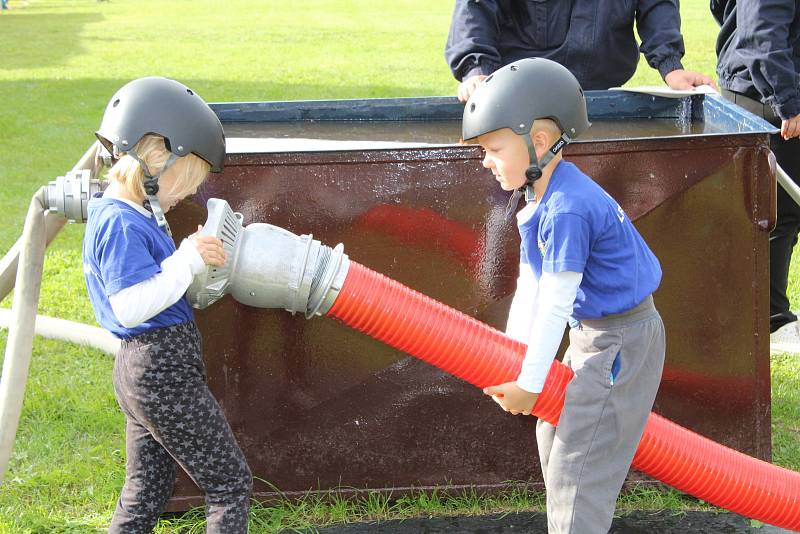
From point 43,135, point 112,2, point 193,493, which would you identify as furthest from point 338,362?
point 112,2

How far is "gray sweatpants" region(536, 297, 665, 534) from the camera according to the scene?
10.0 feet

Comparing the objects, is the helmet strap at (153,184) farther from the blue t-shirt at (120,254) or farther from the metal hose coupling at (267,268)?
the metal hose coupling at (267,268)

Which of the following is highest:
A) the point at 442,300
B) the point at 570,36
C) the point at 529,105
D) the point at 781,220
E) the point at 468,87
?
the point at 529,105

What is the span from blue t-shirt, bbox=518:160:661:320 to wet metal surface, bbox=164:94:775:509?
0.57m

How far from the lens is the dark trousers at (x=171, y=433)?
307 cm

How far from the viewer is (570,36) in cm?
468

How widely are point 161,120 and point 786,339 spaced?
404 centimetres

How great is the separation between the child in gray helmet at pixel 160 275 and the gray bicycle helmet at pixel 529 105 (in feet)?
2.68

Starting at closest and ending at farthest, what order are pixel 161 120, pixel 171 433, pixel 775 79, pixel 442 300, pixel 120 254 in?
pixel 120 254, pixel 161 120, pixel 171 433, pixel 442 300, pixel 775 79

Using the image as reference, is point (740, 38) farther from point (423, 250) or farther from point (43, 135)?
point (43, 135)

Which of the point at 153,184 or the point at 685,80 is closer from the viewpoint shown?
the point at 153,184

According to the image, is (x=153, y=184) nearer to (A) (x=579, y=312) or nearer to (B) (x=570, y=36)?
(A) (x=579, y=312)

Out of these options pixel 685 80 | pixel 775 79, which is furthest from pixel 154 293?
pixel 775 79

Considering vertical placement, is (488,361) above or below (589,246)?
below
